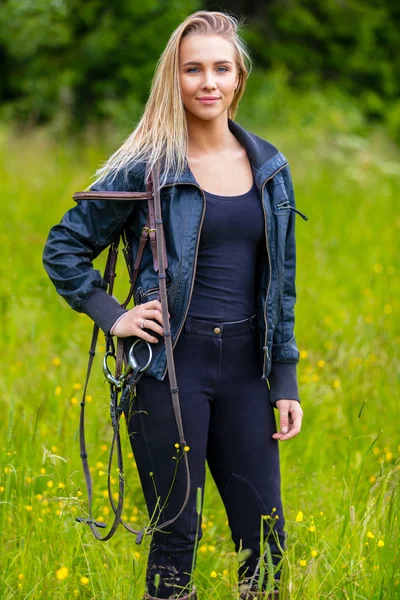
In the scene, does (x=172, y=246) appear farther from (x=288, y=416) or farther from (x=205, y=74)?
(x=288, y=416)

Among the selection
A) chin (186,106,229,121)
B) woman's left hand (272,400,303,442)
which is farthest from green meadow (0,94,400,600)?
chin (186,106,229,121)

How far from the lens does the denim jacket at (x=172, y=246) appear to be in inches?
85.7

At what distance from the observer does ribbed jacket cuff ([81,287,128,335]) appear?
2.28 metres

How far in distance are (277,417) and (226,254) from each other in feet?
5.91

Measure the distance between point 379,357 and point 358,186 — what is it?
439cm

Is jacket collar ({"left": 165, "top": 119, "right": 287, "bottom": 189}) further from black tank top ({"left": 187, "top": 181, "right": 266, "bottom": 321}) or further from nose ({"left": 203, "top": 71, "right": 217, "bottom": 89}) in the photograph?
nose ({"left": 203, "top": 71, "right": 217, "bottom": 89})

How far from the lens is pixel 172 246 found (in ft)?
7.16

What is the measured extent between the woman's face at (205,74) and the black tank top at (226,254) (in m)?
0.26

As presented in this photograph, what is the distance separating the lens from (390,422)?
12.3ft

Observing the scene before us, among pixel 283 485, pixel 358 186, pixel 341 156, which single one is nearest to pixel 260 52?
pixel 341 156

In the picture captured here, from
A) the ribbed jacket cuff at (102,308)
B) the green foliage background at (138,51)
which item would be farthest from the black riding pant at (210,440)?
the green foliage background at (138,51)

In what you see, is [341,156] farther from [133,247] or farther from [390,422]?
[133,247]

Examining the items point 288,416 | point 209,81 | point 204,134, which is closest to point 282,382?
point 288,416

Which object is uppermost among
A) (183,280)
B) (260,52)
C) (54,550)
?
(260,52)
